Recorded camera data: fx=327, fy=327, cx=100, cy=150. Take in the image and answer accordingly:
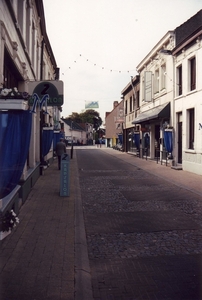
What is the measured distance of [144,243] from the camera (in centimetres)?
597

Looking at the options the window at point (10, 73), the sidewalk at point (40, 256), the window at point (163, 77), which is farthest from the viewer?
the window at point (163, 77)

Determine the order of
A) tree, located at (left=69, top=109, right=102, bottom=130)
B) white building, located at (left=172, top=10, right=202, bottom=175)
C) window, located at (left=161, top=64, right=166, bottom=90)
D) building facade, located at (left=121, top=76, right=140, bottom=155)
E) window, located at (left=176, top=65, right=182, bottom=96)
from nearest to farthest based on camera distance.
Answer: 1. white building, located at (left=172, top=10, right=202, bottom=175)
2. window, located at (left=176, top=65, right=182, bottom=96)
3. window, located at (left=161, top=64, right=166, bottom=90)
4. building facade, located at (left=121, top=76, right=140, bottom=155)
5. tree, located at (left=69, top=109, right=102, bottom=130)

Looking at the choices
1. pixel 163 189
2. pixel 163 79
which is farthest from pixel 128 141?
pixel 163 189

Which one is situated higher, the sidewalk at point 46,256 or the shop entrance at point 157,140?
the shop entrance at point 157,140

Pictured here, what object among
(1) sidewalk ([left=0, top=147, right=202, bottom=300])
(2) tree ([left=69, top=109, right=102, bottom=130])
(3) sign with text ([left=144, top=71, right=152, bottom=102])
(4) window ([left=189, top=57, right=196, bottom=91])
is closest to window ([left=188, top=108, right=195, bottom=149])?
(4) window ([left=189, top=57, right=196, bottom=91])

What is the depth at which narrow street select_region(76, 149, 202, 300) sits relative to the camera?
416cm

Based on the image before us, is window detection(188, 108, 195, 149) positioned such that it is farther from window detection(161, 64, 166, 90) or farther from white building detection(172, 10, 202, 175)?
window detection(161, 64, 166, 90)

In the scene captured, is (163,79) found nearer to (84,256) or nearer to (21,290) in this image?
(84,256)

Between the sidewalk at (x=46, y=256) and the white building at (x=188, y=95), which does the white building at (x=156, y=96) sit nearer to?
the white building at (x=188, y=95)

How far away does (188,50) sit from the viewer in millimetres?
17484

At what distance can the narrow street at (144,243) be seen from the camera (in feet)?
13.7

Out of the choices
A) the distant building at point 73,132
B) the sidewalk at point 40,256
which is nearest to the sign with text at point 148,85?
the sidewalk at point 40,256

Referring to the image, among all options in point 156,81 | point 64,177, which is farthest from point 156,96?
point 64,177

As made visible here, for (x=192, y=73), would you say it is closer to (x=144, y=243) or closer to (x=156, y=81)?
(x=156, y=81)
